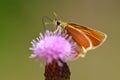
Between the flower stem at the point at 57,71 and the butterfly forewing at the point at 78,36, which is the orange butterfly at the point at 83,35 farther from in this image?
the flower stem at the point at 57,71

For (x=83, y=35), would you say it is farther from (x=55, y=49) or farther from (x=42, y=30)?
(x=42, y=30)

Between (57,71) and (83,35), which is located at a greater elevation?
(83,35)

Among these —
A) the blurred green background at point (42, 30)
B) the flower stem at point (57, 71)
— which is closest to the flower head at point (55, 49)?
the flower stem at point (57, 71)

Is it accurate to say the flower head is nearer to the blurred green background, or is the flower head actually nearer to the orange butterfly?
→ the orange butterfly

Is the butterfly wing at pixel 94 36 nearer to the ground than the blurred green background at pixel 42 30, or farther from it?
nearer to the ground

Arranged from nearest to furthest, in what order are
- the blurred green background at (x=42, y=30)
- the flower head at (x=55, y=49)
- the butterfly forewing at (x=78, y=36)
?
1. the flower head at (x=55, y=49)
2. the butterfly forewing at (x=78, y=36)
3. the blurred green background at (x=42, y=30)

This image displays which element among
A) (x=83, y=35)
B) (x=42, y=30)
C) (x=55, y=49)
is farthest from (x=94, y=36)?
(x=42, y=30)

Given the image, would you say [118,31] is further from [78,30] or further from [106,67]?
[78,30]

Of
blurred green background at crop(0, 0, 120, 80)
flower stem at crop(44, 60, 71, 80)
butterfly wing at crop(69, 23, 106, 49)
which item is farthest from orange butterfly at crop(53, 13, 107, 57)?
blurred green background at crop(0, 0, 120, 80)
